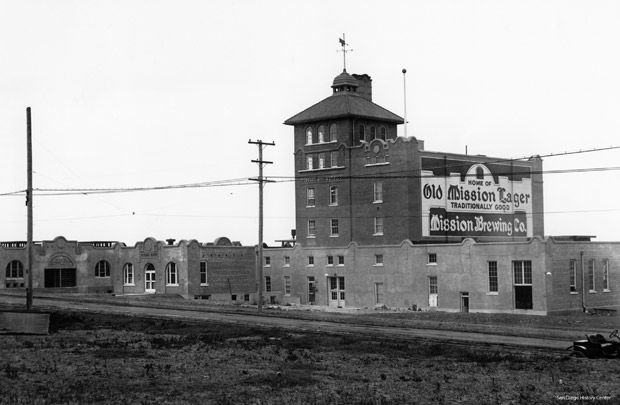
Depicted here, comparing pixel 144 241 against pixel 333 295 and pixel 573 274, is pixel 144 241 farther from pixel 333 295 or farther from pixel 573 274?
pixel 573 274

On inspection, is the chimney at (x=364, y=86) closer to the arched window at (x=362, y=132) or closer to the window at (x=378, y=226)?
the arched window at (x=362, y=132)

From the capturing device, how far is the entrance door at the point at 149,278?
277 ft

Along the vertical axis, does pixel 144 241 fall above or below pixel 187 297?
above

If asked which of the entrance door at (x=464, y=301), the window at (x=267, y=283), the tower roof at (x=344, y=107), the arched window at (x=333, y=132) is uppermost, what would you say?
the tower roof at (x=344, y=107)

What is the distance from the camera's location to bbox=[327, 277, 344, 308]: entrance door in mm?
73812

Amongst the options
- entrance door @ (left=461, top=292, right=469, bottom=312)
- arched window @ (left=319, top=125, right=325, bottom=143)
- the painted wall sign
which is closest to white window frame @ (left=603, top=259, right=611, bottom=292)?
entrance door @ (left=461, top=292, right=469, bottom=312)

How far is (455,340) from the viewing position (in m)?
34.5

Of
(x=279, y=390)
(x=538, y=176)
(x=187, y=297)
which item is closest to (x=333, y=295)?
(x=187, y=297)

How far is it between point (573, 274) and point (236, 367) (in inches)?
1626

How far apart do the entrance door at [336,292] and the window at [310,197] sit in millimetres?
8016

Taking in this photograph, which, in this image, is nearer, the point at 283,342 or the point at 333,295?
the point at 283,342

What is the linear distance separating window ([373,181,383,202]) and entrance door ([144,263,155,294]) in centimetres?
2550

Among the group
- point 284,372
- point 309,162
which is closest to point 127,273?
point 309,162

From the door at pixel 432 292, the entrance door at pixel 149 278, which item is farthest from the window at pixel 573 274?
the entrance door at pixel 149 278
